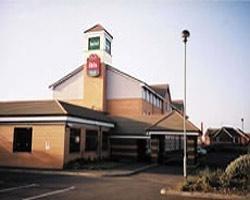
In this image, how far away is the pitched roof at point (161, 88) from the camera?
54.6 metres

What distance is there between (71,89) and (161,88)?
19322mm

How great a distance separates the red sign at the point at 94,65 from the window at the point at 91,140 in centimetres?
1059

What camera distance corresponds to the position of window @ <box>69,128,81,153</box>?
25547 mm

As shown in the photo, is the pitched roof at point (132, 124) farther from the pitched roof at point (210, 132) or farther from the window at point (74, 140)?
the pitched roof at point (210, 132)

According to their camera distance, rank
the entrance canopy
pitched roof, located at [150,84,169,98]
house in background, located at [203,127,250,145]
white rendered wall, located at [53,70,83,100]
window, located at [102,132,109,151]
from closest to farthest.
A: the entrance canopy → window, located at [102,132,109,151] → white rendered wall, located at [53,70,83,100] → pitched roof, located at [150,84,169,98] → house in background, located at [203,127,250,145]

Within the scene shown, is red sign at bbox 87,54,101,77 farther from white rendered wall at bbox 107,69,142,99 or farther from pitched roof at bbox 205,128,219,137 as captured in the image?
pitched roof at bbox 205,128,219,137

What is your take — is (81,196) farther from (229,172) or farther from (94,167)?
(94,167)

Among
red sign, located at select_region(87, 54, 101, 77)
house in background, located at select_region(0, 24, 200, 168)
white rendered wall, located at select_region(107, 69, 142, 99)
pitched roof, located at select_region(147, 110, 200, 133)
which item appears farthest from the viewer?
white rendered wall, located at select_region(107, 69, 142, 99)

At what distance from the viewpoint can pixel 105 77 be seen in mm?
39500

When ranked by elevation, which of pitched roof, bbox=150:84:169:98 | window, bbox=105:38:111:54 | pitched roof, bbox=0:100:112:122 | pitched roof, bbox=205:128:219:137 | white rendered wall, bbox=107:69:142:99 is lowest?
pitched roof, bbox=205:128:219:137

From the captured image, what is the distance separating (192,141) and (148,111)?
13.9 metres

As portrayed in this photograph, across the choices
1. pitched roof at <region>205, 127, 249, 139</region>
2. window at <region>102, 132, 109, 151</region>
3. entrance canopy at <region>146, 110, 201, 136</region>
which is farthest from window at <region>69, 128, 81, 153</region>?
pitched roof at <region>205, 127, 249, 139</region>

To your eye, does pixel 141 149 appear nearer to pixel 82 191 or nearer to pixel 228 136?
pixel 82 191

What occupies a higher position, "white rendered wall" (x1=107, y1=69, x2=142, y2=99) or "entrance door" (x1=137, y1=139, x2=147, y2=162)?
"white rendered wall" (x1=107, y1=69, x2=142, y2=99)
